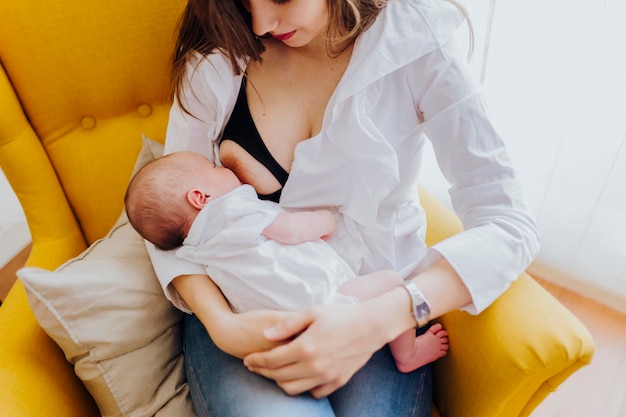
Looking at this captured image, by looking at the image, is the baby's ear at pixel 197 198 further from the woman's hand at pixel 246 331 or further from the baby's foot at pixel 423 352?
the baby's foot at pixel 423 352

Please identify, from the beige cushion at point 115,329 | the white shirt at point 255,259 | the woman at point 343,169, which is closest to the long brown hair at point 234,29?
the woman at point 343,169

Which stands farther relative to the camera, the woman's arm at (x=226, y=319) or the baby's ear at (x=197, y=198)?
the baby's ear at (x=197, y=198)

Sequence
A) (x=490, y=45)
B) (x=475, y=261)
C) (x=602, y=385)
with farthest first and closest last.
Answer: (x=602, y=385) → (x=490, y=45) → (x=475, y=261)

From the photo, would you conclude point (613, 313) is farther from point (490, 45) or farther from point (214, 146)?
point (214, 146)

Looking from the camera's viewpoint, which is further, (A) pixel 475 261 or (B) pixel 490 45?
(B) pixel 490 45

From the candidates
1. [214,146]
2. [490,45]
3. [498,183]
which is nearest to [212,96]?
[214,146]

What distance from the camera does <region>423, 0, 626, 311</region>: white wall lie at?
3.73 ft

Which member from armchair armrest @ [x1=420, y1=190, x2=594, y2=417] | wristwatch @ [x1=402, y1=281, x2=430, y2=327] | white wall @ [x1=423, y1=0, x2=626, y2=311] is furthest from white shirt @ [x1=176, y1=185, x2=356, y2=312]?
white wall @ [x1=423, y1=0, x2=626, y2=311]

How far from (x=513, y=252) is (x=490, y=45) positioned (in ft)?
2.21

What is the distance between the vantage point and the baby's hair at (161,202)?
936mm

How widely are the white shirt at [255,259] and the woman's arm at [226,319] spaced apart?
25 millimetres

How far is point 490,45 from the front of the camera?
4.14 ft

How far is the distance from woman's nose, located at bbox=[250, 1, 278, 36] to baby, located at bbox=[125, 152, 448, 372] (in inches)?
11.8

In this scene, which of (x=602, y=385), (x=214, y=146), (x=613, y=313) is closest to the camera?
(x=214, y=146)
